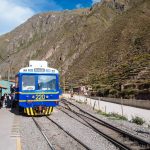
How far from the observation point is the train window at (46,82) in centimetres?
2292

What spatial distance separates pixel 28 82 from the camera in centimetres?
2275

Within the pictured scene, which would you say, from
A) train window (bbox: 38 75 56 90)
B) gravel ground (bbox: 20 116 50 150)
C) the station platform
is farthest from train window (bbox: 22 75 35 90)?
gravel ground (bbox: 20 116 50 150)

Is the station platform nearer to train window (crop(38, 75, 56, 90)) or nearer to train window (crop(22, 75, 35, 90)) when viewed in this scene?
train window (crop(22, 75, 35, 90))

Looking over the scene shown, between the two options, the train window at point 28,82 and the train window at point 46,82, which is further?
the train window at point 46,82

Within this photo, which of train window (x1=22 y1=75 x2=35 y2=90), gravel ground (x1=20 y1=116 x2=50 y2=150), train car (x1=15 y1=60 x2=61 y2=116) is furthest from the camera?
train window (x1=22 y1=75 x2=35 y2=90)

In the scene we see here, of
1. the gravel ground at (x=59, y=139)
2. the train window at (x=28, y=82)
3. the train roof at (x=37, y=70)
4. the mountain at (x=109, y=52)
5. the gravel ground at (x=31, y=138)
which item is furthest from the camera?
the mountain at (x=109, y=52)

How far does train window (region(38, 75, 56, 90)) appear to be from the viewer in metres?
22.9

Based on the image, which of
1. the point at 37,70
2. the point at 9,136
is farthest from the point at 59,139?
the point at 37,70

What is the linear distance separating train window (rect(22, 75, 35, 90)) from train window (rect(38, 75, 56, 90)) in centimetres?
46

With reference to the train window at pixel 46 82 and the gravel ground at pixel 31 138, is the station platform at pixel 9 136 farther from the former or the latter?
the train window at pixel 46 82

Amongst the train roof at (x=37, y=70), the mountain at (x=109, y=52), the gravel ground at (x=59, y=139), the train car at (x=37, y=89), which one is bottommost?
the gravel ground at (x=59, y=139)

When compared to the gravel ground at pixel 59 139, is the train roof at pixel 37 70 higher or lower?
higher

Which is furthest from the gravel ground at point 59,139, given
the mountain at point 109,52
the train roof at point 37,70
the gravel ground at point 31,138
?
the mountain at point 109,52

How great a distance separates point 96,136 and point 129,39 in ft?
309
